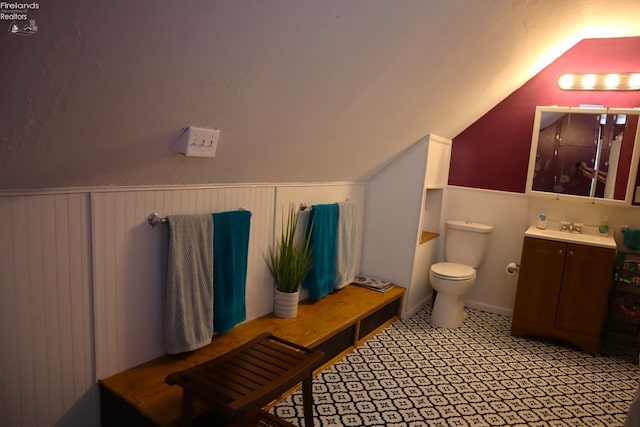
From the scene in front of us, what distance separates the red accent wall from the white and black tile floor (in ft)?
4.52

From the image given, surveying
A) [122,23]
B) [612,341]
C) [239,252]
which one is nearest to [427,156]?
[239,252]

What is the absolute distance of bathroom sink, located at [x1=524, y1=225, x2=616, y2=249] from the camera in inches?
119

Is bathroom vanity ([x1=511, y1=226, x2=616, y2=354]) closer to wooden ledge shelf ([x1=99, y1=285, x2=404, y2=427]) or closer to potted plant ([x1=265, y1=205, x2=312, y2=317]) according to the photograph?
wooden ledge shelf ([x1=99, y1=285, x2=404, y2=427])

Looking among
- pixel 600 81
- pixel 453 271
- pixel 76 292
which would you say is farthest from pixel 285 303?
pixel 600 81

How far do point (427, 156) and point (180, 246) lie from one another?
2106mm

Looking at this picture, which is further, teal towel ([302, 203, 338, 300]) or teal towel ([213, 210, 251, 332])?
teal towel ([302, 203, 338, 300])

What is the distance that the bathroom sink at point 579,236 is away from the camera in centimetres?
302

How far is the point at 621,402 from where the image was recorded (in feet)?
8.18

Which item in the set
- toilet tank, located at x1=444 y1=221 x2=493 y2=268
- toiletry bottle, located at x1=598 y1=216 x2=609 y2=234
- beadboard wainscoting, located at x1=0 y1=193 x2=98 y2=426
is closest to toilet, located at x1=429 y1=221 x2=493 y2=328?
toilet tank, located at x1=444 y1=221 x2=493 y2=268

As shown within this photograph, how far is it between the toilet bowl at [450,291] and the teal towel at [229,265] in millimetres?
1657

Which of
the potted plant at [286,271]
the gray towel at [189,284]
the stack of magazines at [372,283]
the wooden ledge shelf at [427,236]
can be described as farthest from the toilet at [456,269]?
the gray towel at [189,284]

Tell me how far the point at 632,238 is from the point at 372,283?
1933 millimetres

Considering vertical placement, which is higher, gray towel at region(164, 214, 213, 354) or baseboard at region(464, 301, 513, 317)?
gray towel at region(164, 214, 213, 354)

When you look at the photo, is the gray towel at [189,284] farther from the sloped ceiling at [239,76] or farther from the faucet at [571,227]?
the faucet at [571,227]
